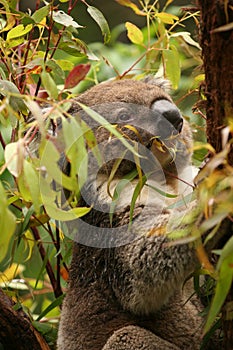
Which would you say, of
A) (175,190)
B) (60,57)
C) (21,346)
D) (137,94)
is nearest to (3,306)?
(21,346)

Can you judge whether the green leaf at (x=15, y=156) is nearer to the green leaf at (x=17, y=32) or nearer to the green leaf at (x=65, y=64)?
the green leaf at (x=17, y=32)

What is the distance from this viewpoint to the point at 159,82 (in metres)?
3.46

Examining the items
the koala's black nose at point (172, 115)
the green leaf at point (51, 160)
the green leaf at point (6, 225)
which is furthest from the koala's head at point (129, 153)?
the green leaf at point (6, 225)

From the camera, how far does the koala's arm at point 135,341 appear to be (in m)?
2.82

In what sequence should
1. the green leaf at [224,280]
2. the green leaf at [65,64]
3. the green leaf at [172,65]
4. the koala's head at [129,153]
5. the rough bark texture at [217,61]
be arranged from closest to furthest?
the green leaf at [224,280] → the rough bark texture at [217,61] → the koala's head at [129,153] → the green leaf at [172,65] → the green leaf at [65,64]

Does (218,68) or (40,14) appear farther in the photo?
(40,14)

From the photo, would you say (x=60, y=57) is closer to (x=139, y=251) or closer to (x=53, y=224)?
(x=53, y=224)

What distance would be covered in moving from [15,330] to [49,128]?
2.65ft

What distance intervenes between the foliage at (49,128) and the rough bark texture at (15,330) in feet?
0.51

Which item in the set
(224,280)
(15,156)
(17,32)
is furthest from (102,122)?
(17,32)

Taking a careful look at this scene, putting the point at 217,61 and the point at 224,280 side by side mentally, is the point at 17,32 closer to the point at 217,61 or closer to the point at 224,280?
the point at 217,61

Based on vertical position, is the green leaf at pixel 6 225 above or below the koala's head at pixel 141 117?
above

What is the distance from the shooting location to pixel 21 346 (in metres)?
2.92

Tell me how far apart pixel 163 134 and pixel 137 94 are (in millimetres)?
336
